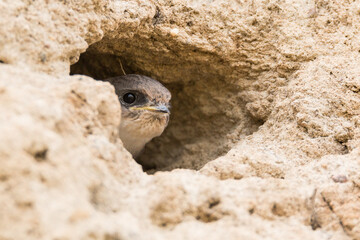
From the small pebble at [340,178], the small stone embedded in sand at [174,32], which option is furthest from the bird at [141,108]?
the small pebble at [340,178]

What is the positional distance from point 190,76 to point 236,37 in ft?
2.01

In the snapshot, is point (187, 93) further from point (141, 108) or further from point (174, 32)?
point (174, 32)

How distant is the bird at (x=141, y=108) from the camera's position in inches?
124

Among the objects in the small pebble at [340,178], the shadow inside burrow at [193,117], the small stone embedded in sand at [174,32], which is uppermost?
the small pebble at [340,178]

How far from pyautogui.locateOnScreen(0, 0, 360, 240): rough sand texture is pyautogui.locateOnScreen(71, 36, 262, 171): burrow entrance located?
0.05 feet

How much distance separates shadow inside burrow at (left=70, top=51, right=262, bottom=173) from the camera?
3.31 m

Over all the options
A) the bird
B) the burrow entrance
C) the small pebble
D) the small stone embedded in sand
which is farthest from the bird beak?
the small pebble

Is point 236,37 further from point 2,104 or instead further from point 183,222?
point 2,104

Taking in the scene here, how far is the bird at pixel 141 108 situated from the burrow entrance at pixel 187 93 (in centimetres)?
21

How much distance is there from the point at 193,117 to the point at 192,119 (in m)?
0.03

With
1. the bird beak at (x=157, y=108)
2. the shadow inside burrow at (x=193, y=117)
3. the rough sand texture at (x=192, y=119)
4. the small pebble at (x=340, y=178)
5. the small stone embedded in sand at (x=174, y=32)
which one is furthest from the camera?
the shadow inside burrow at (x=193, y=117)

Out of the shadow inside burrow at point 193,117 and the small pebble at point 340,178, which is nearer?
the small pebble at point 340,178

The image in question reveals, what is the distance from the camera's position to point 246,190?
5.94ft

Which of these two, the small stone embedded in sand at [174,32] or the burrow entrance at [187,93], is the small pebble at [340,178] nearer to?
the burrow entrance at [187,93]
